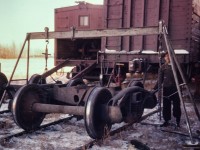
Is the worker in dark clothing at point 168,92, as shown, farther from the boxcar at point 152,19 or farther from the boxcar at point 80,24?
the boxcar at point 80,24

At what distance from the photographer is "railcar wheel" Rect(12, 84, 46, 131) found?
5891 mm

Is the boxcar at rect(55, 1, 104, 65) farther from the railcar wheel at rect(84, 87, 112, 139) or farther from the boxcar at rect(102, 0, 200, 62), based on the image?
the railcar wheel at rect(84, 87, 112, 139)

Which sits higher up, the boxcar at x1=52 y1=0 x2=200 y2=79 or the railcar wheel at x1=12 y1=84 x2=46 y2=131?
the boxcar at x1=52 y1=0 x2=200 y2=79

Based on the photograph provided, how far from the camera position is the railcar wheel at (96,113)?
4939mm

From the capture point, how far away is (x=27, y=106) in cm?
620

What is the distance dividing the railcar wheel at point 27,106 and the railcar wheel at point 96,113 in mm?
1768

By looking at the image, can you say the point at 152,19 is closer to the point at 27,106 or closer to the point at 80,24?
the point at 80,24

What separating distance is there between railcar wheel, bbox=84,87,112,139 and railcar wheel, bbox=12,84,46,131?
1768 mm

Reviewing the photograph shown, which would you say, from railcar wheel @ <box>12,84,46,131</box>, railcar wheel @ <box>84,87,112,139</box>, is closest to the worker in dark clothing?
railcar wheel @ <box>84,87,112,139</box>

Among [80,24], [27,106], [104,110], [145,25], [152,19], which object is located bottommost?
[27,106]

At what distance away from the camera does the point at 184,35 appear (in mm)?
10328

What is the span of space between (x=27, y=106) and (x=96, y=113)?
1.86m

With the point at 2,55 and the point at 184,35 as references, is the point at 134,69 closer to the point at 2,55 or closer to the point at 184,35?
the point at 184,35

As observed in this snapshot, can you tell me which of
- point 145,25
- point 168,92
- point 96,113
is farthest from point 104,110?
point 145,25
